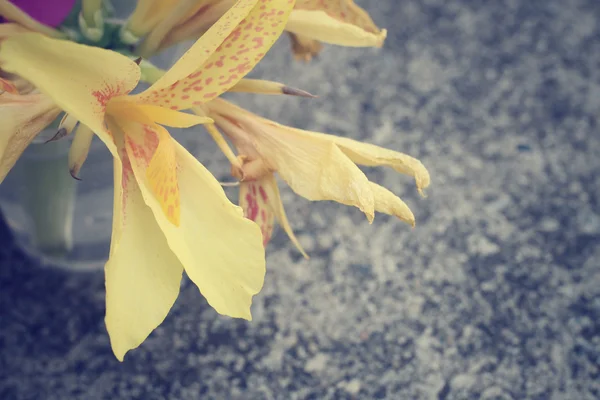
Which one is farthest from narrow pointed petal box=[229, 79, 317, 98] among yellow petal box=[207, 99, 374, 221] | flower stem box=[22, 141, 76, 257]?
flower stem box=[22, 141, 76, 257]

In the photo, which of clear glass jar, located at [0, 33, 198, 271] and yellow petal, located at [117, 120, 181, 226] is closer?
yellow petal, located at [117, 120, 181, 226]

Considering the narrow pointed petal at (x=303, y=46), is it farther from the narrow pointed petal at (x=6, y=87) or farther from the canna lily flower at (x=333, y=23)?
the narrow pointed petal at (x=6, y=87)

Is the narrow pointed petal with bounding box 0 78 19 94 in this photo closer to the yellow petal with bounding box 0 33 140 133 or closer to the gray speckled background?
the yellow petal with bounding box 0 33 140 133

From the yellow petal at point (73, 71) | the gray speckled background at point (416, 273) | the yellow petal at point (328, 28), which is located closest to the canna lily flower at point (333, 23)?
the yellow petal at point (328, 28)

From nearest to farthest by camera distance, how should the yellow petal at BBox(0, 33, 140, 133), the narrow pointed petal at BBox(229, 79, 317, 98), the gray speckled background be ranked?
the yellow petal at BBox(0, 33, 140, 133) → the narrow pointed petal at BBox(229, 79, 317, 98) → the gray speckled background

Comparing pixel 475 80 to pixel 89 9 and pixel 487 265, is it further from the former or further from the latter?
pixel 89 9

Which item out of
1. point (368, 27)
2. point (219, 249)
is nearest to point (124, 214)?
point (219, 249)
